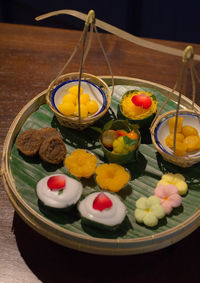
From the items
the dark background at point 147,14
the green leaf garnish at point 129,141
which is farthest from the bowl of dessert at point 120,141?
the dark background at point 147,14

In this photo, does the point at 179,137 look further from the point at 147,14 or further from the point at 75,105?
the point at 147,14

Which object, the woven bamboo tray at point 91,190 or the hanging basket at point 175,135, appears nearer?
the woven bamboo tray at point 91,190

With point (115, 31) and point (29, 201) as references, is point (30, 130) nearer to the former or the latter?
point (29, 201)

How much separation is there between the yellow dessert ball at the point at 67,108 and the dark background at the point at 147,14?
230 centimetres

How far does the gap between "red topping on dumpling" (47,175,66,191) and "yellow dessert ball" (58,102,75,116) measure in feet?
1.45

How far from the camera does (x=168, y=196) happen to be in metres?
1.70

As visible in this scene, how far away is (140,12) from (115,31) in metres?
2.52

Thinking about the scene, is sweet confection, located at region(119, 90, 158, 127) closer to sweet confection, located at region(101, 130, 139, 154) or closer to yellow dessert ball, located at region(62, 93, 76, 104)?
sweet confection, located at region(101, 130, 139, 154)

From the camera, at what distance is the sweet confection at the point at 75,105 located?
6.41ft

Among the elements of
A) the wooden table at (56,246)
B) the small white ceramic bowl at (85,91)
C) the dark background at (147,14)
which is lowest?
the wooden table at (56,246)

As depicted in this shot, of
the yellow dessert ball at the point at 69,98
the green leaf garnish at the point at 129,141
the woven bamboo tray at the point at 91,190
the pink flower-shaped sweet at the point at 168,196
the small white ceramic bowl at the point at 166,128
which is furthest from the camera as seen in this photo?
the yellow dessert ball at the point at 69,98

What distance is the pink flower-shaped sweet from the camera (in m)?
1.67

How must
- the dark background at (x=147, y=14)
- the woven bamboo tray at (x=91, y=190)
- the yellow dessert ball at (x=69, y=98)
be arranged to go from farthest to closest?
the dark background at (x=147, y=14)
the yellow dessert ball at (x=69, y=98)
the woven bamboo tray at (x=91, y=190)

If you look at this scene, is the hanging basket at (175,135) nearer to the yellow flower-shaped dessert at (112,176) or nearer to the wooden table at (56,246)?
the yellow flower-shaped dessert at (112,176)
